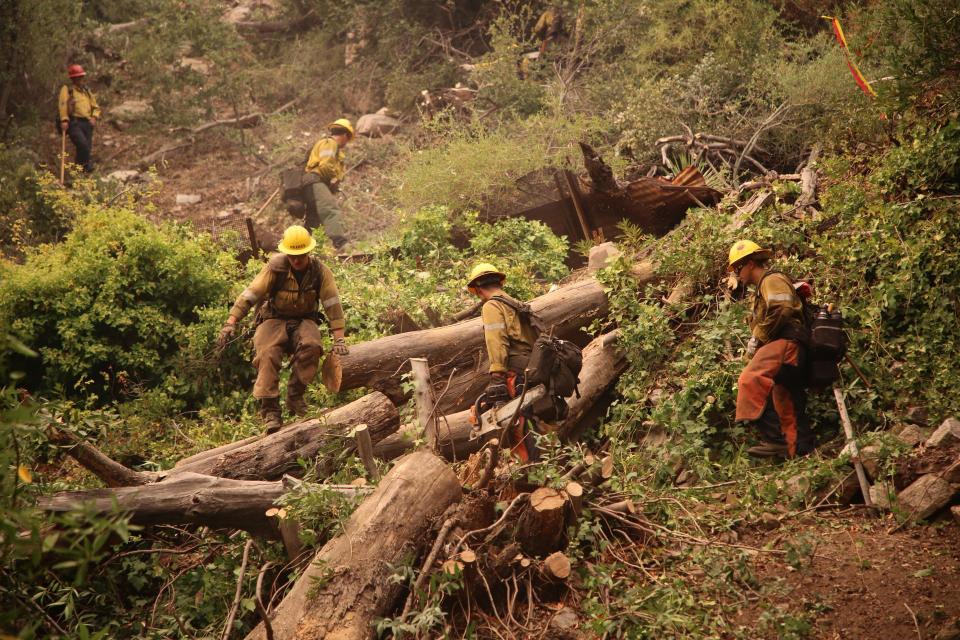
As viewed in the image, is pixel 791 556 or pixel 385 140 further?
pixel 385 140

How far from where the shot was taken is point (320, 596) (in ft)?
14.3

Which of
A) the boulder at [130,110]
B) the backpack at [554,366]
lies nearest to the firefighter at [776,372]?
the backpack at [554,366]

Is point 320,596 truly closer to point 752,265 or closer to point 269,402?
point 269,402

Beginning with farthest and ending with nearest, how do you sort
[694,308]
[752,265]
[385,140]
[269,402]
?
[385,140], [694,308], [269,402], [752,265]

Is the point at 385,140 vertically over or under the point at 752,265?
under

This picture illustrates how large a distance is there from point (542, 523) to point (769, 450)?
2.13 meters

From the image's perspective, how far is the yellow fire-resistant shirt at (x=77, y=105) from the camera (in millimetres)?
12898

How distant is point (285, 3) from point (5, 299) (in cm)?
1131

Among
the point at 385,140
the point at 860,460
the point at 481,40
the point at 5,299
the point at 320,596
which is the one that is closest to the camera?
the point at 320,596

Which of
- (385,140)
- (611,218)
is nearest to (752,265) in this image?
(611,218)

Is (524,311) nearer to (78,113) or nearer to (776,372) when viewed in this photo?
(776,372)

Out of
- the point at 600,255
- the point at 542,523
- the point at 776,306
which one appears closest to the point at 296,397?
the point at 542,523

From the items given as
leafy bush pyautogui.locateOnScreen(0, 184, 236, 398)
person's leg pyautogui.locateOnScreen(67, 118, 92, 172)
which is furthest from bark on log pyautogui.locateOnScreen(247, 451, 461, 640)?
person's leg pyautogui.locateOnScreen(67, 118, 92, 172)

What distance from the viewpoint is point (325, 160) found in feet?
37.8
